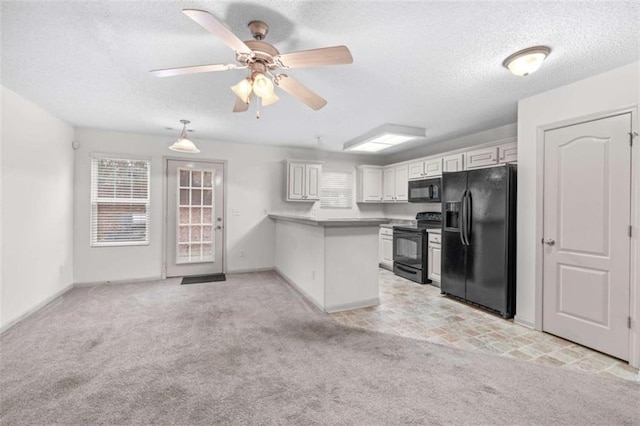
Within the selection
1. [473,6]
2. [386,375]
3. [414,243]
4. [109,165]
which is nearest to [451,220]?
[414,243]

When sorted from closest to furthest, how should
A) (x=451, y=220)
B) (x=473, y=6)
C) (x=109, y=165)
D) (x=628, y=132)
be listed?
(x=473, y=6), (x=628, y=132), (x=451, y=220), (x=109, y=165)

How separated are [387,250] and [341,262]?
248 centimetres

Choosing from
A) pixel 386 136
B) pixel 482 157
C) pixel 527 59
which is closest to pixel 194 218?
pixel 386 136

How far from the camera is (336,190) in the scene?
642 centimetres

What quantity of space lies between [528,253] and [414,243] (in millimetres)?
1924

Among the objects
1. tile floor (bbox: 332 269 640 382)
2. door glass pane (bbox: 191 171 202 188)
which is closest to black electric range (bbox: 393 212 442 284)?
tile floor (bbox: 332 269 640 382)

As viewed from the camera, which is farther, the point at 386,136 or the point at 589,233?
the point at 386,136

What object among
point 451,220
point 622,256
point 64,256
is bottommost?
point 64,256

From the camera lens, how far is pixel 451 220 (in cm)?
396

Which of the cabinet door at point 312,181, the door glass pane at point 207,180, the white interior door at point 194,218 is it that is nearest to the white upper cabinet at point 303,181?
the cabinet door at point 312,181

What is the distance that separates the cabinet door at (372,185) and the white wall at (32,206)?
5.24m

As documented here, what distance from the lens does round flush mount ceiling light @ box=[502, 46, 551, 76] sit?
2.14 m

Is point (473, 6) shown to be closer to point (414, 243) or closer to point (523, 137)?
point (523, 137)

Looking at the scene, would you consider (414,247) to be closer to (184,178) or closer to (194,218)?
(194,218)
